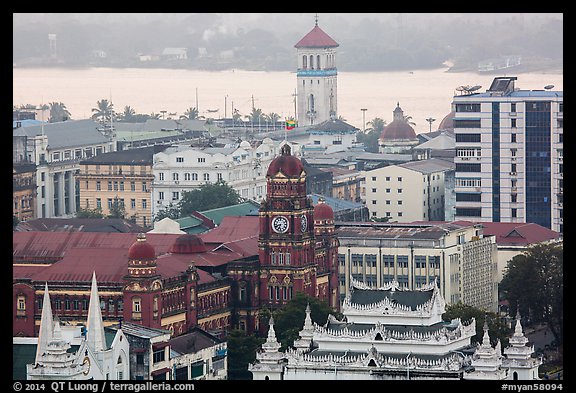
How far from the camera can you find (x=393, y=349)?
253 feet

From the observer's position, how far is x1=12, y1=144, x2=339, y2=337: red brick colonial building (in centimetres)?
8906

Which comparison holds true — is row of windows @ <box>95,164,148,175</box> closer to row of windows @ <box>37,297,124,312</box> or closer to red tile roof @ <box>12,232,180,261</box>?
red tile roof @ <box>12,232,180,261</box>

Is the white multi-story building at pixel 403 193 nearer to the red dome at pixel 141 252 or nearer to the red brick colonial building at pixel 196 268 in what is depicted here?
the red brick colonial building at pixel 196 268

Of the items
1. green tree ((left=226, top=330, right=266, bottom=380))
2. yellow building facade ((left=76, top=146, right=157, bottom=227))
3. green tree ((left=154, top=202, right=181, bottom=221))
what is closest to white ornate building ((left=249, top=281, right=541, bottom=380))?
green tree ((left=226, top=330, right=266, bottom=380))

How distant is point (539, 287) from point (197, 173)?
49325 millimetres

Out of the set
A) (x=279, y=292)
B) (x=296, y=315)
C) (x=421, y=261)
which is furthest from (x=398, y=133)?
(x=296, y=315)

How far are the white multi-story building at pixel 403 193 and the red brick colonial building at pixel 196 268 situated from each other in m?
34.0

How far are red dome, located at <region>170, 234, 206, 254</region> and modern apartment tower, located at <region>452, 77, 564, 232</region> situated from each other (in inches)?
1153

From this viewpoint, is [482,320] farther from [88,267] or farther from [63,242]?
[63,242]

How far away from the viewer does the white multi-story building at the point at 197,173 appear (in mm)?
144625

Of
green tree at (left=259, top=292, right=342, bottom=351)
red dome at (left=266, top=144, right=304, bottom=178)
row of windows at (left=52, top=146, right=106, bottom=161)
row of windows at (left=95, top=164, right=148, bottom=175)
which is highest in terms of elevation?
red dome at (left=266, top=144, right=304, bottom=178)
